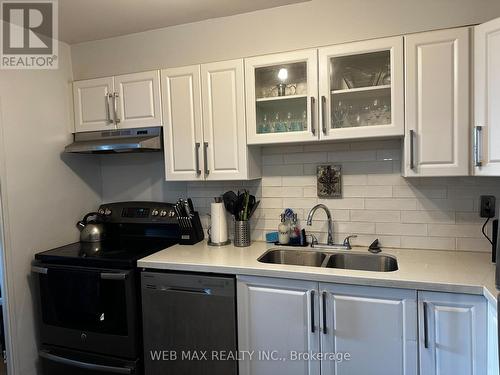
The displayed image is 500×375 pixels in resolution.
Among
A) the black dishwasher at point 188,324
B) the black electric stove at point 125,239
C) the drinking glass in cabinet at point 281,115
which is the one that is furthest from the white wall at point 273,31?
the black dishwasher at point 188,324

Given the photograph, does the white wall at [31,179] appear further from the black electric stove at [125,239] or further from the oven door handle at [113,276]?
the oven door handle at [113,276]

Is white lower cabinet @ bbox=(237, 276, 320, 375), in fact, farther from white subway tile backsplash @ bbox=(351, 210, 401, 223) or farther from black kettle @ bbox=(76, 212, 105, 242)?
black kettle @ bbox=(76, 212, 105, 242)

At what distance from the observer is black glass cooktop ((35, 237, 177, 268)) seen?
2068 mm

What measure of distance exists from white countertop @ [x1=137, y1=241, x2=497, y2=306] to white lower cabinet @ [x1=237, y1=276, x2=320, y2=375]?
0.07m

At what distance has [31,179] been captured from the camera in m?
2.27

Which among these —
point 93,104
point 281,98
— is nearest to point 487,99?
point 281,98

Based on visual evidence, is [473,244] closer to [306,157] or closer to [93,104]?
[306,157]

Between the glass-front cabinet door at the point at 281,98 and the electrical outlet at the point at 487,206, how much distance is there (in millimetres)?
1004

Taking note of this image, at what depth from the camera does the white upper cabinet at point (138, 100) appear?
2350mm

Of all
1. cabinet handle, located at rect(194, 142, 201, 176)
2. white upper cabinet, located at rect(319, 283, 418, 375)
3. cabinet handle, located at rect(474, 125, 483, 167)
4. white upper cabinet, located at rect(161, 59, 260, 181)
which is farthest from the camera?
cabinet handle, located at rect(194, 142, 201, 176)

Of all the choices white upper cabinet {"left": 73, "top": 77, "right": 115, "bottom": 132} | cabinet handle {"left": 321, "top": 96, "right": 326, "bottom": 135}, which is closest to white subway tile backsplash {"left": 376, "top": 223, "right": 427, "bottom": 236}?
cabinet handle {"left": 321, "top": 96, "right": 326, "bottom": 135}

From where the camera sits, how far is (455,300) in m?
1.51

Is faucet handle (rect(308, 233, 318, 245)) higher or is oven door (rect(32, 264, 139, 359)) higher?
faucet handle (rect(308, 233, 318, 245))

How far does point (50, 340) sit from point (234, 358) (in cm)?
127
